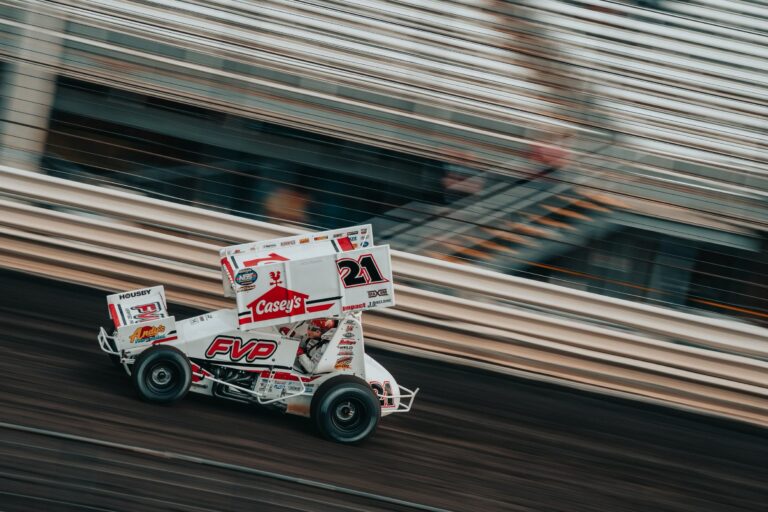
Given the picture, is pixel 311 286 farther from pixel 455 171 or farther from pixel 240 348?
pixel 455 171

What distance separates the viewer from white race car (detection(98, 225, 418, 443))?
17.8 ft

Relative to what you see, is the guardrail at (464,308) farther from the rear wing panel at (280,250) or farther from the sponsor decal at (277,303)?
the sponsor decal at (277,303)

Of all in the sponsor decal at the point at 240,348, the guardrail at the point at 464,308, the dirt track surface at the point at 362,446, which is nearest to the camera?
the dirt track surface at the point at 362,446

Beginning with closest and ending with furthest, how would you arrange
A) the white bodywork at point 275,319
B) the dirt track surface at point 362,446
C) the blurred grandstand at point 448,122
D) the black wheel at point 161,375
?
the dirt track surface at point 362,446 < the black wheel at point 161,375 < the white bodywork at point 275,319 < the blurred grandstand at point 448,122

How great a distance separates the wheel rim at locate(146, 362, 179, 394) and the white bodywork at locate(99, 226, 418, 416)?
0.54 ft

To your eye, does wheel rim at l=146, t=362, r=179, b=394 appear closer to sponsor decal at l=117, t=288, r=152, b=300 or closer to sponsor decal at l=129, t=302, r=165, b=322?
sponsor decal at l=129, t=302, r=165, b=322

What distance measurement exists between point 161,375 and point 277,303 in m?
0.79

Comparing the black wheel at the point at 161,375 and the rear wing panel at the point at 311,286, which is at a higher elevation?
the rear wing panel at the point at 311,286

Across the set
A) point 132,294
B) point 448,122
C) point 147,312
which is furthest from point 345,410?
point 448,122

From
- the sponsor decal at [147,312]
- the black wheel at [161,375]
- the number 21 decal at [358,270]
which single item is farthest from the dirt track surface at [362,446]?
the number 21 decal at [358,270]

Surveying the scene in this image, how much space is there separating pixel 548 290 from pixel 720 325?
63.8 inches

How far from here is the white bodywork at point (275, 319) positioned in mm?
5449

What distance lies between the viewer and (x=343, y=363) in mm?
5660

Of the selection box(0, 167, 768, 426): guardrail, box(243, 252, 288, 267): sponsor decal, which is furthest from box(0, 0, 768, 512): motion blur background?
box(243, 252, 288, 267): sponsor decal
